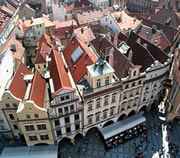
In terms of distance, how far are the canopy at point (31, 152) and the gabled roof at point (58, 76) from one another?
16.4 meters

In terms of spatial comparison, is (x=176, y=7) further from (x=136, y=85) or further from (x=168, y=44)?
(x=136, y=85)

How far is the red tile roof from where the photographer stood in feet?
148

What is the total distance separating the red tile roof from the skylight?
11.7 m

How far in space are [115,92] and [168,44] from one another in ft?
107

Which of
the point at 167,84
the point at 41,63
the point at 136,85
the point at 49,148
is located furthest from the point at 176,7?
the point at 49,148

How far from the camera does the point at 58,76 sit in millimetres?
47500

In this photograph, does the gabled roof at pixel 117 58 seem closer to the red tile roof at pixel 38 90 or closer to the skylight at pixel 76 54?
the skylight at pixel 76 54

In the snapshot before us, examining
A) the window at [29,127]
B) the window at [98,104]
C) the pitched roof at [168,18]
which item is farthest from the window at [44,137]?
the pitched roof at [168,18]

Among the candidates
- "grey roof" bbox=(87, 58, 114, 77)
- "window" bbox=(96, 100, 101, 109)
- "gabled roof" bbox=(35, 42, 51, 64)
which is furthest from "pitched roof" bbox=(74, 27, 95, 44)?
"window" bbox=(96, 100, 101, 109)

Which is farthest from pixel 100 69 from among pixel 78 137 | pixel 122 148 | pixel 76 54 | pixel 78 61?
pixel 122 148

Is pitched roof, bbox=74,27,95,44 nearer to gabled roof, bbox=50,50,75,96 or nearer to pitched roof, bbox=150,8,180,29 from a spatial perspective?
gabled roof, bbox=50,50,75,96

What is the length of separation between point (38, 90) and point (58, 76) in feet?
21.6

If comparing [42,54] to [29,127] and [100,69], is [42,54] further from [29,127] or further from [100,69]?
[100,69]

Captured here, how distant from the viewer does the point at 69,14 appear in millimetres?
103438
